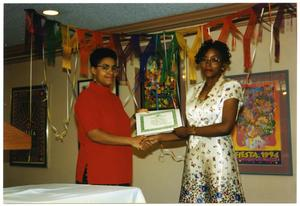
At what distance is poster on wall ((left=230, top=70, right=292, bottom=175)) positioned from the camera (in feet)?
9.93

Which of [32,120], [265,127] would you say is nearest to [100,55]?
[265,127]

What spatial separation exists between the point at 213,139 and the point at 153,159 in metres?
1.48

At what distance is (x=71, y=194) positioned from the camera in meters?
1.46

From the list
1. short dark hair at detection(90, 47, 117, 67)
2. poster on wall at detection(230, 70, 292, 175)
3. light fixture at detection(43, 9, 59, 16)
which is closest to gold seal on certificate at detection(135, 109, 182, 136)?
short dark hair at detection(90, 47, 117, 67)

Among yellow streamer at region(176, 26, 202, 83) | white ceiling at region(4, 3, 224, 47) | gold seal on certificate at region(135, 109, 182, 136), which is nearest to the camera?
gold seal on certificate at region(135, 109, 182, 136)

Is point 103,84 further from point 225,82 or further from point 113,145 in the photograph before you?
point 225,82

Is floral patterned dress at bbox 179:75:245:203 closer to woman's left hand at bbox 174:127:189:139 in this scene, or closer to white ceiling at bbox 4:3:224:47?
woman's left hand at bbox 174:127:189:139

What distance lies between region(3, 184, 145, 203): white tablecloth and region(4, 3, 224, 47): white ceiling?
1863mm

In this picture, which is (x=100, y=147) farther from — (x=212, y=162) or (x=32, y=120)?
(x=32, y=120)

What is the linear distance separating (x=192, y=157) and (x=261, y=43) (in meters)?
1.27

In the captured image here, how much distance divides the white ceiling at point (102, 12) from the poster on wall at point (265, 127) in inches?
28.9

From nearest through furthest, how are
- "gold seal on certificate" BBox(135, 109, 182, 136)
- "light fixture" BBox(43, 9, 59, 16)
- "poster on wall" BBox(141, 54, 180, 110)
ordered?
"gold seal on certificate" BBox(135, 109, 182, 136) < "light fixture" BBox(43, 9, 59, 16) < "poster on wall" BBox(141, 54, 180, 110)

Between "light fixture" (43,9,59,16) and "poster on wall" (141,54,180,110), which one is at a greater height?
"light fixture" (43,9,59,16)

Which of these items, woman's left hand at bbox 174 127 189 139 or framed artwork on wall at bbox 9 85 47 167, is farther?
framed artwork on wall at bbox 9 85 47 167
